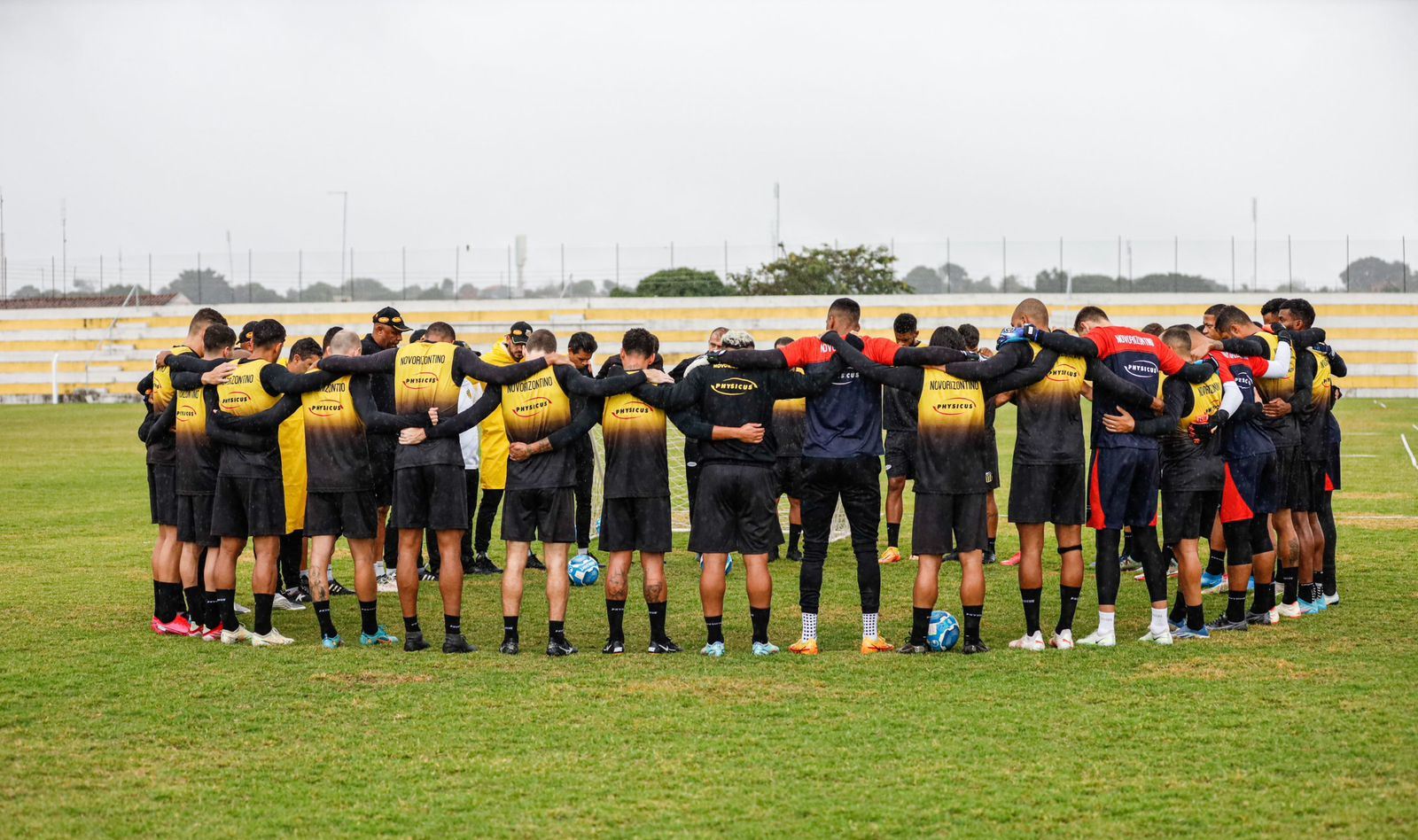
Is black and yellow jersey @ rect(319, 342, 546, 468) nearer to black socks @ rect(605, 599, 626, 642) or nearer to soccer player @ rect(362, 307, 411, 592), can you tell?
soccer player @ rect(362, 307, 411, 592)

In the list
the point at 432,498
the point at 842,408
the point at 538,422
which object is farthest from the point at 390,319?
the point at 842,408

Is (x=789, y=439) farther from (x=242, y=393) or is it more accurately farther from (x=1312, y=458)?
(x=242, y=393)

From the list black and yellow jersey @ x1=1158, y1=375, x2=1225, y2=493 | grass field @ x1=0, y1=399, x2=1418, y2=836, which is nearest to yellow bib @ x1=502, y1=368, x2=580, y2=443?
grass field @ x1=0, y1=399, x2=1418, y2=836

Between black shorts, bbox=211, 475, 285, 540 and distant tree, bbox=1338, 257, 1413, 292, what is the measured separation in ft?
184

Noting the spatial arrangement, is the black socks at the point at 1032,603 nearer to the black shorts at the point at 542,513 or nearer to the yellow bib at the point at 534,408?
the black shorts at the point at 542,513

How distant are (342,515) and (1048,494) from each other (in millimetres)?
4917

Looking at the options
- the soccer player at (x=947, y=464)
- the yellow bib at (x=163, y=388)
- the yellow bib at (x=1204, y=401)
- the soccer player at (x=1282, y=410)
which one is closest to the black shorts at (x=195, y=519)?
the yellow bib at (x=163, y=388)

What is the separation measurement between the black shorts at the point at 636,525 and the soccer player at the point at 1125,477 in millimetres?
2996

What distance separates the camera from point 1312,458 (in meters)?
10.0

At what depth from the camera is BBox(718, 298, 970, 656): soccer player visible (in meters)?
8.52

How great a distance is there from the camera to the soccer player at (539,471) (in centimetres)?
850

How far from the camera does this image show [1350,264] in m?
55.9

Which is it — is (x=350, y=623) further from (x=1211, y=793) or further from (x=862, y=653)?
(x=1211, y=793)

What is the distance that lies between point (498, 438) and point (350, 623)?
2791 millimetres
